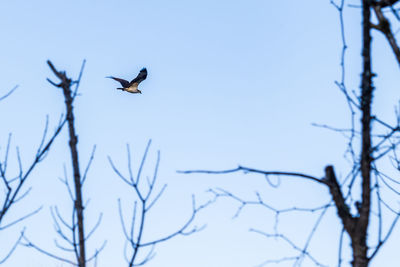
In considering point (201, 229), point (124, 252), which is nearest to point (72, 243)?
point (124, 252)

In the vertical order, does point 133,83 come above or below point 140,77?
below

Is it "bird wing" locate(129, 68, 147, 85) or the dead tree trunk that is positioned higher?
"bird wing" locate(129, 68, 147, 85)

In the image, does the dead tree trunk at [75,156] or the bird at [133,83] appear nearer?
the dead tree trunk at [75,156]

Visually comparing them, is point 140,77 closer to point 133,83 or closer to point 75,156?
point 133,83

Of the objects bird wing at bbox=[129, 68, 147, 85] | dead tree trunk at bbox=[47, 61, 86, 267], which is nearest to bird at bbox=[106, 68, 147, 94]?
bird wing at bbox=[129, 68, 147, 85]

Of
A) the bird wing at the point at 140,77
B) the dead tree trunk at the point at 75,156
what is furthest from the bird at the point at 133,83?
the dead tree trunk at the point at 75,156

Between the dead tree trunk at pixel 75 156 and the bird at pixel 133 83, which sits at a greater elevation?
the bird at pixel 133 83

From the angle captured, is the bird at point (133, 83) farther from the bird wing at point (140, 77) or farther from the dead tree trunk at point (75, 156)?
the dead tree trunk at point (75, 156)

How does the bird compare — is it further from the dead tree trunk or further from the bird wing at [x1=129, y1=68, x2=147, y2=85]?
the dead tree trunk

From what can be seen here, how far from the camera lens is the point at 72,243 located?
369 cm

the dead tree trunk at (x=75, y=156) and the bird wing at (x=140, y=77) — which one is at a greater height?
the bird wing at (x=140, y=77)

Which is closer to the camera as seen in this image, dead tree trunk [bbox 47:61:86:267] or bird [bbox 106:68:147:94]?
dead tree trunk [bbox 47:61:86:267]

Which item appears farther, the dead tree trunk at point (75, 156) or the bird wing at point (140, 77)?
the bird wing at point (140, 77)

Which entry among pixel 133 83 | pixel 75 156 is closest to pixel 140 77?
pixel 133 83
